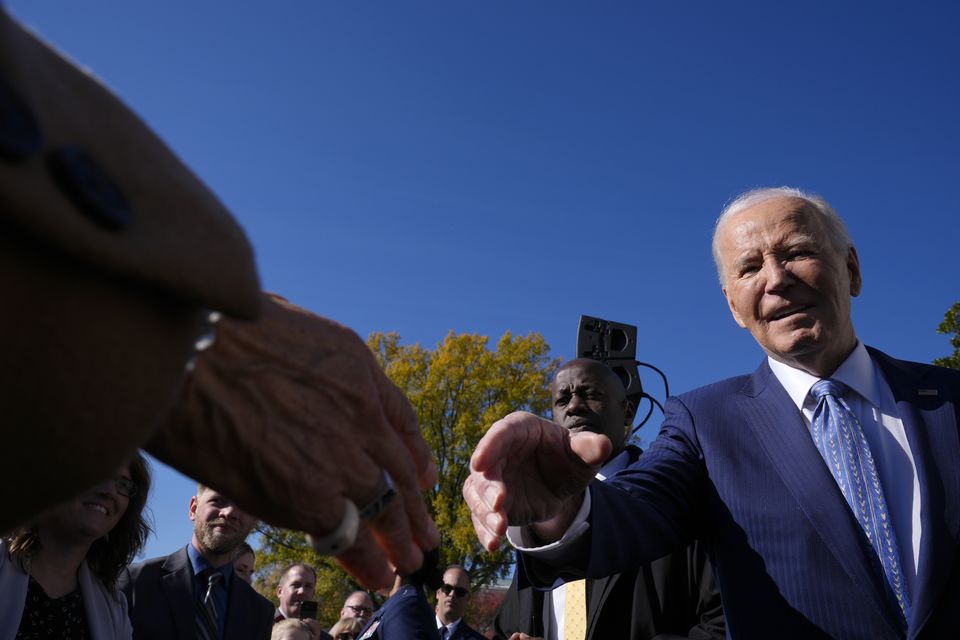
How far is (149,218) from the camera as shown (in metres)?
0.83

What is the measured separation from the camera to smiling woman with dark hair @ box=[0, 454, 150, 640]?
3.24 m

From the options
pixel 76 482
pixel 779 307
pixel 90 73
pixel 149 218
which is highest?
pixel 779 307

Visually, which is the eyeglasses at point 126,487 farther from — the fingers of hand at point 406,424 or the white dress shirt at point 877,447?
the fingers of hand at point 406,424

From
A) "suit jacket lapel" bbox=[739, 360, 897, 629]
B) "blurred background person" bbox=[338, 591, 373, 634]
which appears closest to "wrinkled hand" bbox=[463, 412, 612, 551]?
"suit jacket lapel" bbox=[739, 360, 897, 629]

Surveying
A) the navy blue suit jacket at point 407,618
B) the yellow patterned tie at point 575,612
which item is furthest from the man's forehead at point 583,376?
the navy blue suit jacket at point 407,618

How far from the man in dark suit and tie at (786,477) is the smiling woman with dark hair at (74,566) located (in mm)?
2002

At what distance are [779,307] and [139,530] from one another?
325 cm

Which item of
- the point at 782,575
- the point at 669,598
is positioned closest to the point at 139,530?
the point at 669,598

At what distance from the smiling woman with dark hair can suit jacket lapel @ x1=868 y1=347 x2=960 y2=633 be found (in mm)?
2884

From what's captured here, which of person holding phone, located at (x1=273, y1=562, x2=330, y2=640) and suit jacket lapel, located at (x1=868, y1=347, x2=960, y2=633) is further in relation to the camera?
person holding phone, located at (x1=273, y1=562, x2=330, y2=640)

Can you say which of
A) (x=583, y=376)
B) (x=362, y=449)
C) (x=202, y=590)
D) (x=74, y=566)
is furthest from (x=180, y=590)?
(x=362, y=449)

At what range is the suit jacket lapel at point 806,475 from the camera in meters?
2.45

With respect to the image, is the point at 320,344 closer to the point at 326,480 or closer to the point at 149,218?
the point at 326,480

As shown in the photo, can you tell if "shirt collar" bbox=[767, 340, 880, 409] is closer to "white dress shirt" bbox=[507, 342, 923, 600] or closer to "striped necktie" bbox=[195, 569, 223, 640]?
"white dress shirt" bbox=[507, 342, 923, 600]
